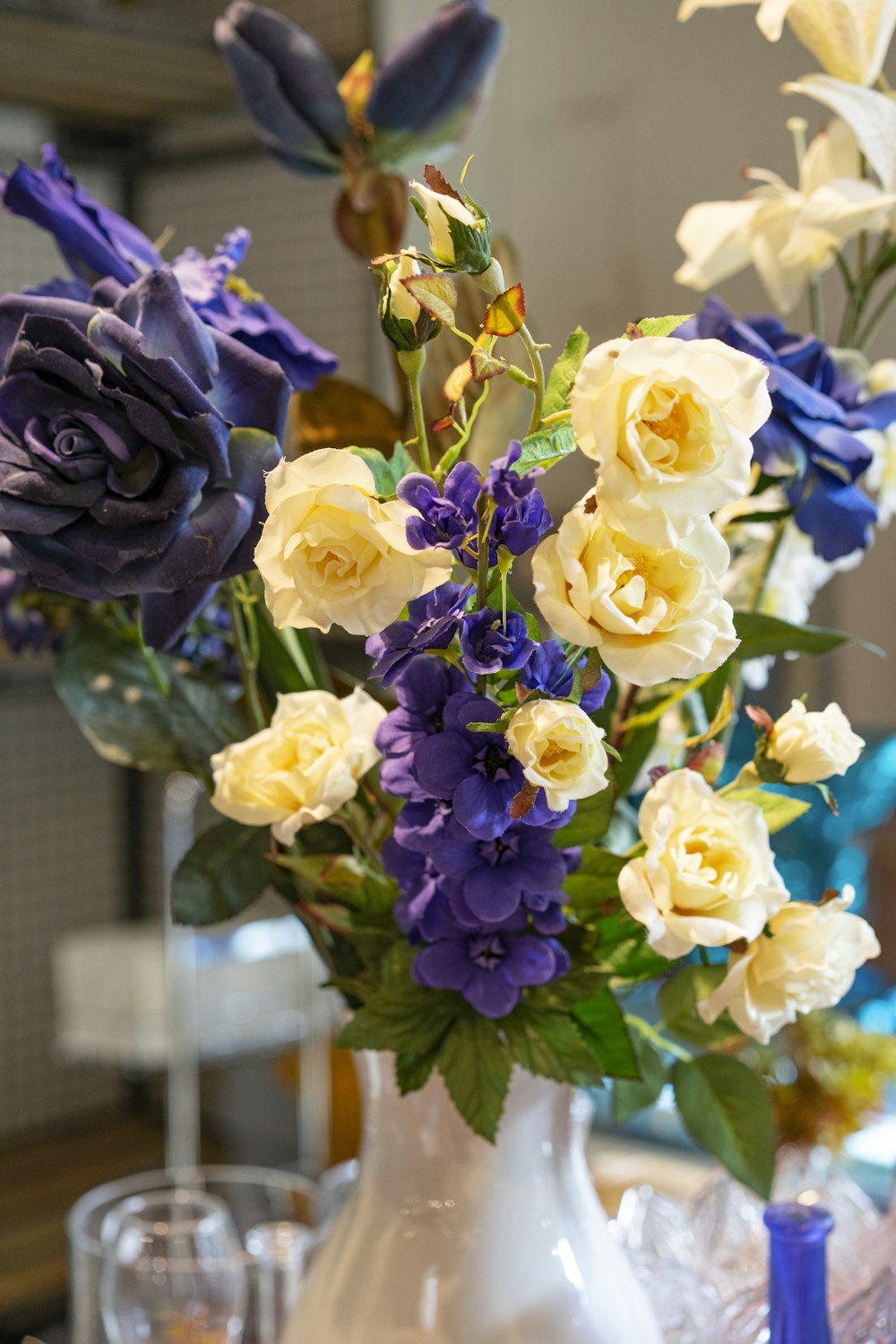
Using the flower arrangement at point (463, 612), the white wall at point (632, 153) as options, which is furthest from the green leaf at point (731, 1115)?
the white wall at point (632, 153)

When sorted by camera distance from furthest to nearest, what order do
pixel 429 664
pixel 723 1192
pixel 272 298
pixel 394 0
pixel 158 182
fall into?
1. pixel 158 182
2. pixel 272 298
3. pixel 394 0
4. pixel 723 1192
5. pixel 429 664

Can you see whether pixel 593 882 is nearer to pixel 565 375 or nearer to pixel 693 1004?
pixel 693 1004

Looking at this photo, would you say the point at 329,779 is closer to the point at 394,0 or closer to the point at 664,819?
the point at 664,819

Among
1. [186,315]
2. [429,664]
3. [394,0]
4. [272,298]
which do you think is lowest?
[429,664]

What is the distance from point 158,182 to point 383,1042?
234 cm

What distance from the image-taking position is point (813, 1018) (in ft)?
4.56

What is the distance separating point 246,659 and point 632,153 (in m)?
0.82

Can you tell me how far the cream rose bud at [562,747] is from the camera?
369mm

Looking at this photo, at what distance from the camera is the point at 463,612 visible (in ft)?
1.28

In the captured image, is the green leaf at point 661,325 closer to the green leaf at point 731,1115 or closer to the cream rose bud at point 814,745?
the cream rose bud at point 814,745

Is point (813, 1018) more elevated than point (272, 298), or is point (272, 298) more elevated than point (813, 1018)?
point (272, 298)

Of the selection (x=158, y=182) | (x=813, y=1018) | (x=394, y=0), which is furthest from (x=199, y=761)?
(x=158, y=182)

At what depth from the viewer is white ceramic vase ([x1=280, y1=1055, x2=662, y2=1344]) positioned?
0.50 meters

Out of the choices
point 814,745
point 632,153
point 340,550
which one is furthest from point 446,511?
point 632,153
